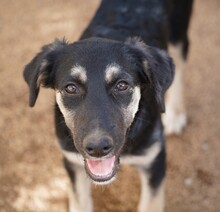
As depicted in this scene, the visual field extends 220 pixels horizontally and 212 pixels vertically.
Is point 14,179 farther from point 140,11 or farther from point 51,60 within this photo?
point 140,11

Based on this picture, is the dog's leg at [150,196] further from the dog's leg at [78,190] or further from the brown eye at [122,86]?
the brown eye at [122,86]

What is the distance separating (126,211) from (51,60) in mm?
1470

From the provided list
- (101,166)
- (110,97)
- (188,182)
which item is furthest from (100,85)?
(188,182)

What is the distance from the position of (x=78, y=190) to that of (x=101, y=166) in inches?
29.5

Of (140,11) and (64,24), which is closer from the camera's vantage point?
(140,11)

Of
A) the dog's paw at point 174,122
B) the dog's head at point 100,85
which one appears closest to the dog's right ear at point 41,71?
the dog's head at point 100,85

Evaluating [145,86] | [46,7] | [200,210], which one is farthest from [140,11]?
[46,7]

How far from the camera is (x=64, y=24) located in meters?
5.42

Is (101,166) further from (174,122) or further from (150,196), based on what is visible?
(174,122)

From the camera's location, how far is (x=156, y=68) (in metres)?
2.78

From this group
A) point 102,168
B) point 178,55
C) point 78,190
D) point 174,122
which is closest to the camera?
point 102,168

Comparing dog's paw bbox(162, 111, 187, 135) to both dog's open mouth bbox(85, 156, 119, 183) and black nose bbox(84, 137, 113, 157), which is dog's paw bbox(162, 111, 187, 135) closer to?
dog's open mouth bbox(85, 156, 119, 183)

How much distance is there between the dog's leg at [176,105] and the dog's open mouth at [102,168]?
1.60m

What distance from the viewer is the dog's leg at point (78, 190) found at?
131 inches
